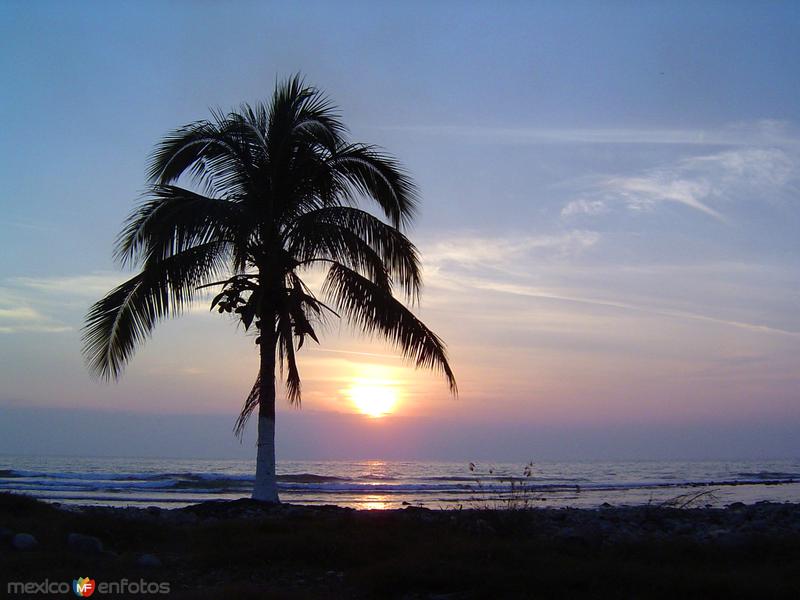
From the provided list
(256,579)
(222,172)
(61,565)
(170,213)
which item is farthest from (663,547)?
(222,172)

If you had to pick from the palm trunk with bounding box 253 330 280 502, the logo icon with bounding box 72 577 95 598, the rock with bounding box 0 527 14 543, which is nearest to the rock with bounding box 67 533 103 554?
the rock with bounding box 0 527 14 543

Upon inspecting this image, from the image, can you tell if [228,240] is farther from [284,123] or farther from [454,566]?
[454,566]

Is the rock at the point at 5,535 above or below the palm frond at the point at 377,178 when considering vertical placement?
below

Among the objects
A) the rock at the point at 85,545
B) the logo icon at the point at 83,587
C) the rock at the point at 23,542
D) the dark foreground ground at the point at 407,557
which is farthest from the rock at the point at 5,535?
the logo icon at the point at 83,587

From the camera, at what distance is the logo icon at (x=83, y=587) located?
641 cm

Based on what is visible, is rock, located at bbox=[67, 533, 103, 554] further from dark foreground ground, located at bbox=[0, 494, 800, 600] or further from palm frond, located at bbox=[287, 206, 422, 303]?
palm frond, located at bbox=[287, 206, 422, 303]

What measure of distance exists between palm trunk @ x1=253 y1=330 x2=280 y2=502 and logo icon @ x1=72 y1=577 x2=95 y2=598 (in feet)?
18.6

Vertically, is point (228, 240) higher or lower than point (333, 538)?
higher

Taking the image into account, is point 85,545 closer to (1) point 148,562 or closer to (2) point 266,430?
(1) point 148,562

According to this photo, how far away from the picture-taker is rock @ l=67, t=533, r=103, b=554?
317 inches

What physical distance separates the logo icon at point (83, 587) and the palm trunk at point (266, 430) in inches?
224

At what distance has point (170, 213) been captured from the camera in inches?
464

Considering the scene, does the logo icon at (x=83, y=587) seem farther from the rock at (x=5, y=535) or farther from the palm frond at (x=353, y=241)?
the palm frond at (x=353, y=241)

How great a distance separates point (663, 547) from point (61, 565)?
6421 millimetres
